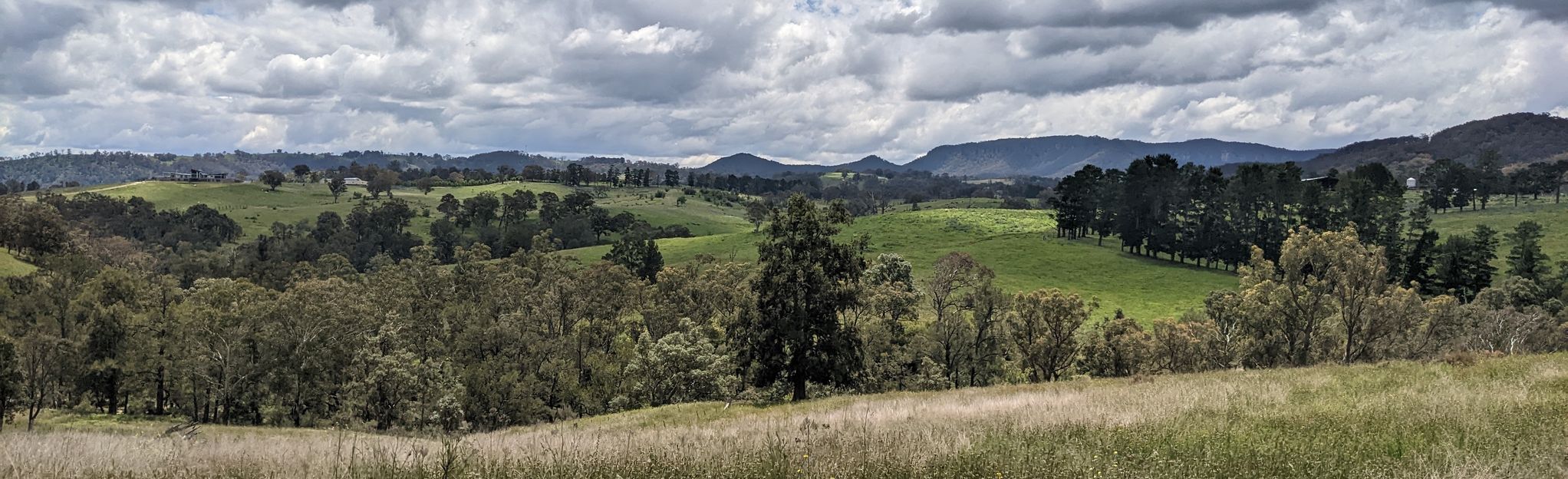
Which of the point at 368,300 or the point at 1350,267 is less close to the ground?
the point at 1350,267

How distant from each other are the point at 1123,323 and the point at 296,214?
668ft

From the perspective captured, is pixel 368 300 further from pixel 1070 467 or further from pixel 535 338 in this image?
pixel 1070 467

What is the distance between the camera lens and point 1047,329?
2131 inches

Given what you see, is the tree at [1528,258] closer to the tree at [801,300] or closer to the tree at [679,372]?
the tree at [801,300]

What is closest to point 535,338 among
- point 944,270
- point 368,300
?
point 368,300

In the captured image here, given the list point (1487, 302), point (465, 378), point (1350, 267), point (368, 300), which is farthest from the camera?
point (1487, 302)

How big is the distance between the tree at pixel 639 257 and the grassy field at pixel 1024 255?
8.59m

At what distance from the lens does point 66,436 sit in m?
11.6

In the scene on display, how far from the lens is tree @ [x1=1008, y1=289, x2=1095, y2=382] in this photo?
52250 mm

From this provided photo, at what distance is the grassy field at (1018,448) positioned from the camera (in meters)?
7.76

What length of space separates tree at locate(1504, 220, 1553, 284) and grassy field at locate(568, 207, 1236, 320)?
29860 millimetres

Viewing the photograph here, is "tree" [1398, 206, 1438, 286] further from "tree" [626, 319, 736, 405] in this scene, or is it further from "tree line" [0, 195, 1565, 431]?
"tree" [626, 319, 736, 405]

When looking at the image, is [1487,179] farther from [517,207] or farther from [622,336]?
[517,207]

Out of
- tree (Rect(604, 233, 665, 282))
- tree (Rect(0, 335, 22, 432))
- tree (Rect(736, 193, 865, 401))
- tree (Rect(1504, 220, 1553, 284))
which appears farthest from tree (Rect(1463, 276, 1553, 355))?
tree (Rect(604, 233, 665, 282))
